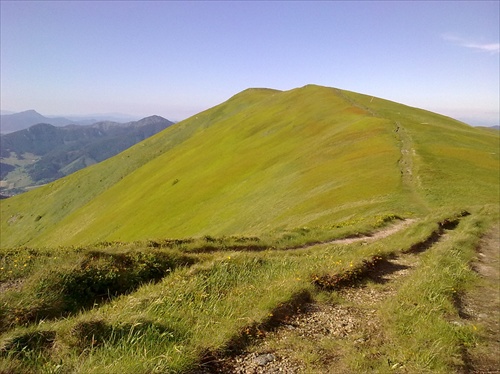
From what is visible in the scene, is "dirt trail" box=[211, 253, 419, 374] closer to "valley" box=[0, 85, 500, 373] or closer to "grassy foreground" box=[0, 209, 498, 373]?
"valley" box=[0, 85, 500, 373]

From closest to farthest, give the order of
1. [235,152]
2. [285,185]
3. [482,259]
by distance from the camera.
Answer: [482,259]
[285,185]
[235,152]

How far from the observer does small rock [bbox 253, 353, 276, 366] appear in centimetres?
706

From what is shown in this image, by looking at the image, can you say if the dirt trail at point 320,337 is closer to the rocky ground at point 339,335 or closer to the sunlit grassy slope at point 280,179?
the rocky ground at point 339,335

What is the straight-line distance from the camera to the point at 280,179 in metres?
48.2

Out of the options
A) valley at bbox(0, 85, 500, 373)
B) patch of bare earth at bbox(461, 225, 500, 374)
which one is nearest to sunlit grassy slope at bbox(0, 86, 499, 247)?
valley at bbox(0, 85, 500, 373)

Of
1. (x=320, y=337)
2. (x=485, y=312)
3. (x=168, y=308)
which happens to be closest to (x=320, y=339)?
(x=320, y=337)

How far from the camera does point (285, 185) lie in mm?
44312

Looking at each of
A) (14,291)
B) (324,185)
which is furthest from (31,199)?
(14,291)

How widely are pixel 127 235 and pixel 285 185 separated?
87.3 ft

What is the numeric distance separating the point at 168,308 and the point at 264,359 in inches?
94.6

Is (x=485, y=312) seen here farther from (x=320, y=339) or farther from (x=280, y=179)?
(x=280, y=179)

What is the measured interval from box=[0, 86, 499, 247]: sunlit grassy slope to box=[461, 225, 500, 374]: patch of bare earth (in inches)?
435

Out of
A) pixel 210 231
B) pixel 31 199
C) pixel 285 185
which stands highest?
pixel 285 185

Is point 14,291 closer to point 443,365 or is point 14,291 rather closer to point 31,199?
point 443,365
